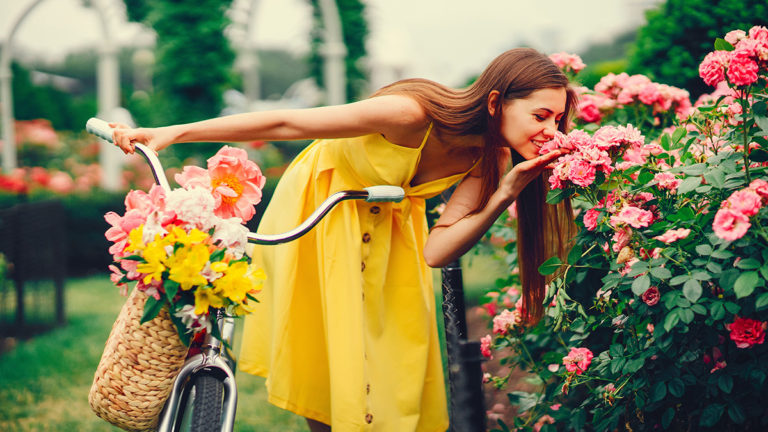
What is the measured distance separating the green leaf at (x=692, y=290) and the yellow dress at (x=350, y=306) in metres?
0.89

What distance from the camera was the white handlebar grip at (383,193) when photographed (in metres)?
1.91

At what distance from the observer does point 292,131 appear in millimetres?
1978

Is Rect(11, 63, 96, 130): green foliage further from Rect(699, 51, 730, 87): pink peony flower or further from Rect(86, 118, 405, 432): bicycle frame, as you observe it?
Rect(699, 51, 730, 87): pink peony flower

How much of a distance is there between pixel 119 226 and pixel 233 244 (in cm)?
25

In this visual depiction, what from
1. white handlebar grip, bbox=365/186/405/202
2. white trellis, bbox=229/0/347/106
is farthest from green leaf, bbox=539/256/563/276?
white trellis, bbox=229/0/347/106

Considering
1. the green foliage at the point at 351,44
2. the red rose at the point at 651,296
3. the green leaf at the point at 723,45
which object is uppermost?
the green foliage at the point at 351,44

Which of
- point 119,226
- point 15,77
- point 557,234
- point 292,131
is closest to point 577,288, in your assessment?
point 557,234

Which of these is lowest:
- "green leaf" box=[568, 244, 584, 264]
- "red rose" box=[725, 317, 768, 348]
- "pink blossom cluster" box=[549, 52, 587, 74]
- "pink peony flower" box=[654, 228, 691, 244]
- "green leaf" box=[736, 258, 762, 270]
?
"red rose" box=[725, 317, 768, 348]

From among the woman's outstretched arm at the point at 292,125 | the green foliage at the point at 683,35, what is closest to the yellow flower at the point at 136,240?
the woman's outstretched arm at the point at 292,125

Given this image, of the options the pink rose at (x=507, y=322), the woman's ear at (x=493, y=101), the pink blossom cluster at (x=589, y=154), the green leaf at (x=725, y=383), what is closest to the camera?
the green leaf at (x=725, y=383)

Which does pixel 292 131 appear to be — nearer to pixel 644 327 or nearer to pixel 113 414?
pixel 113 414

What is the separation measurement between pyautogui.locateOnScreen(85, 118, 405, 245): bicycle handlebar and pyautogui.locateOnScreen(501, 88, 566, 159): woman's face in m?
0.41

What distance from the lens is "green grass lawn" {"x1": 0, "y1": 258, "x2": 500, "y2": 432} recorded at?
317cm

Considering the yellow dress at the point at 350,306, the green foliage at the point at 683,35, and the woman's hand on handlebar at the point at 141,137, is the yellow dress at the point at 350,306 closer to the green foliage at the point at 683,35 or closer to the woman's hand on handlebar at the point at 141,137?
A: the woman's hand on handlebar at the point at 141,137
